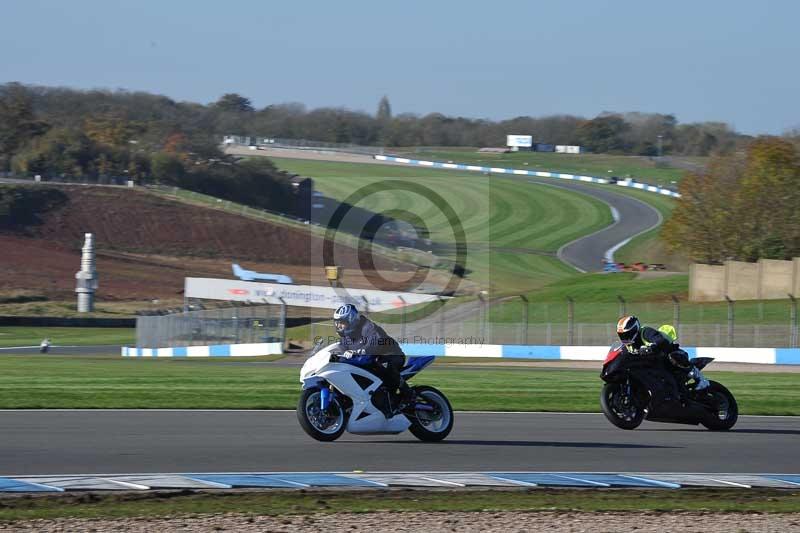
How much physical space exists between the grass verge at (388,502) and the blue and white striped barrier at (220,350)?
107 feet

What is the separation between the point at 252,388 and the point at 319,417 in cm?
925

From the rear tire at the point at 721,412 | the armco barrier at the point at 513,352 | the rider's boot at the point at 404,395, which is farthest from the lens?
the armco barrier at the point at 513,352

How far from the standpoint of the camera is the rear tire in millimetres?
16156

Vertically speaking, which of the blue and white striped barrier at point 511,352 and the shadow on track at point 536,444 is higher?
the shadow on track at point 536,444

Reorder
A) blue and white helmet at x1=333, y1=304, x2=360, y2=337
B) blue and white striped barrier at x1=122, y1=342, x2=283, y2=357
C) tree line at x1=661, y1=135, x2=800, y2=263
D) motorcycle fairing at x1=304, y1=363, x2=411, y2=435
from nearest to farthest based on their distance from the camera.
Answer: motorcycle fairing at x1=304, y1=363, x2=411, y2=435, blue and white helmet at x1=333, y1=304, x2=360, y2=337, blue and white striped barrier at x1=122, y1=342, x2=283, y2=357, tree line at x1=661, y1=135, x2=800, y2=263

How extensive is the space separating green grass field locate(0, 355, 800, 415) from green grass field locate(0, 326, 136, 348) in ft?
88.0

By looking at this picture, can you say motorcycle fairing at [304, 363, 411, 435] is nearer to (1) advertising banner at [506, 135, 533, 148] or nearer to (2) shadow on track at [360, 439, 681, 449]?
(2) shadow on track at [360, 439, 681, 449]

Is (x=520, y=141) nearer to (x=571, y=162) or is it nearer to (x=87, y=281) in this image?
(x=571, y=162)

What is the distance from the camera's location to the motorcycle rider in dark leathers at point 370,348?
13.6m

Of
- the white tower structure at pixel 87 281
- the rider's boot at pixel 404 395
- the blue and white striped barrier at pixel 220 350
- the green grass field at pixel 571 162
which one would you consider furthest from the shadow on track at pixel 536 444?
the green grass field at pixel 571 162

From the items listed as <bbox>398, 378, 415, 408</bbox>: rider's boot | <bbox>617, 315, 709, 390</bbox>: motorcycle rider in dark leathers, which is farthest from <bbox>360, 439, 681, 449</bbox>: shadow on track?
<bbox>617, 315, 709, 390</bbox>: motorcycle rider in dark leathers

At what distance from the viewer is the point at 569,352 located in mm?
40375

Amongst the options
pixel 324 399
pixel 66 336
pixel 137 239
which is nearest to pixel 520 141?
pixel 137 239

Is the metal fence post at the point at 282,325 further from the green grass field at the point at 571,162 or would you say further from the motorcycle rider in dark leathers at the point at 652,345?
the green grass field at the point at 571,162
